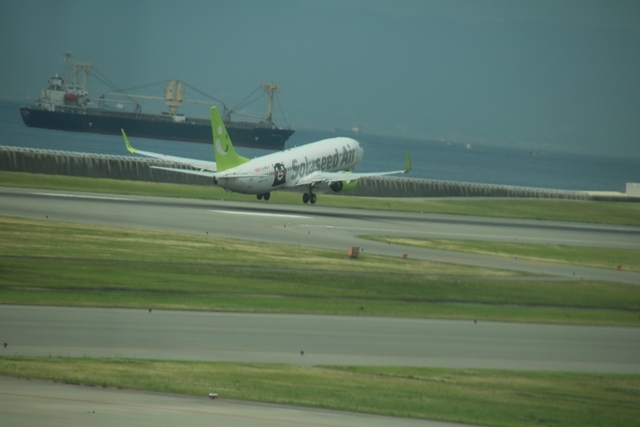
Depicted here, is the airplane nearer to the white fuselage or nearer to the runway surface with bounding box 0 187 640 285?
the white fuselage

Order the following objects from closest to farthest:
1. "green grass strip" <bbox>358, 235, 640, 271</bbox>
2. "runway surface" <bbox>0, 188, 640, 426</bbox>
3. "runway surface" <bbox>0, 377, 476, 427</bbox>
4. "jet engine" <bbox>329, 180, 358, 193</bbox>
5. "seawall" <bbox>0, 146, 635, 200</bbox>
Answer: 1. "runway surface" <bbox>0, 377, 476, 427</bbox>
2. "runway surface" <bbox>0, 188, 640, 426</bbox>
3. "green grass strip" <bbox>358, 235, 640, 271</bbox>
4. "jet engine" <bbox>329, 180, 358, 193</bbox>
5. "seawall" <bbox>0, 146, 635, 200</bbox>

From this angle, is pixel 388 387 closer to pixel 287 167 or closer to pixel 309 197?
pixel 287 167

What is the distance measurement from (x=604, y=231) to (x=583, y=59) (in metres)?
27.6

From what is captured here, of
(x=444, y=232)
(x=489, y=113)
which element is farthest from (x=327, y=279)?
(x=489, y=113)

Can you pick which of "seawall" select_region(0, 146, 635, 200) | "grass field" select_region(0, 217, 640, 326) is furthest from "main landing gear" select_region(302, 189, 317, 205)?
"grass field" select_region(0, 217, 640, 326)

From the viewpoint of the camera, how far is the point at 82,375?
1944 centimetres

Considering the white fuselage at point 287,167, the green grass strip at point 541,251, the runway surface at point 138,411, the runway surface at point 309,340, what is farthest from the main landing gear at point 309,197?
the runway surface at point 138,411

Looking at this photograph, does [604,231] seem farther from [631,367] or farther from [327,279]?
[631,367]

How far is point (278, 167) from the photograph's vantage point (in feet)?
217

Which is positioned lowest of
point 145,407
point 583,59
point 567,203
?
point 145,407

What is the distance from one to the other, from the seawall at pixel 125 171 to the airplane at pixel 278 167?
10175 mm

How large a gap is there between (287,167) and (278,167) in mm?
1154

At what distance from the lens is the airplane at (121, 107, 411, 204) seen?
63.2 m

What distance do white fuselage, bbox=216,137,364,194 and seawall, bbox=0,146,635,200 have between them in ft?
32.7
